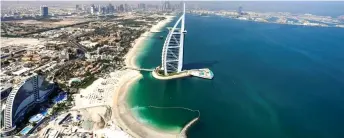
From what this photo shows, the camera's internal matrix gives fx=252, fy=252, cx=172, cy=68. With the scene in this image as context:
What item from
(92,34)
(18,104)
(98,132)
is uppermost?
(92,34)

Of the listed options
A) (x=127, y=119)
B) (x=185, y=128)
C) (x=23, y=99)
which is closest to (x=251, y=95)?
(x=185, y=128)

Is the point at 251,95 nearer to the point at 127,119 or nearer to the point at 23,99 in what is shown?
the point at 127,119

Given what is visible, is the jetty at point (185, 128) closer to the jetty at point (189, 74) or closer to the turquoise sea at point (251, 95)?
the turquoise sea at point (251, 95)

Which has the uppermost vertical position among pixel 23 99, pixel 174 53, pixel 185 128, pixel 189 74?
pixel 174 53

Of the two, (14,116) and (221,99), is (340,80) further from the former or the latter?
(14,116)

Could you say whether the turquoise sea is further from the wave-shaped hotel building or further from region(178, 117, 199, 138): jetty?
the wave-shaped hotel building

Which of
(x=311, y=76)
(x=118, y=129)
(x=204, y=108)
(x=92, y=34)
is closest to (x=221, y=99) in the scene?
(x=204, y=108)
